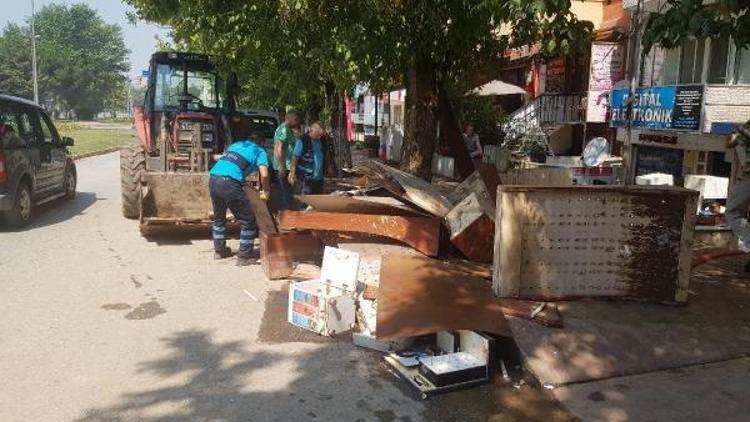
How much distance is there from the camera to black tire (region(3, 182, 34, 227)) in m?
9.47

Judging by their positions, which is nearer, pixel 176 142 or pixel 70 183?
pixel 176 142

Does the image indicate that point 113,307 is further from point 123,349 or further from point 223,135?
point 223,135

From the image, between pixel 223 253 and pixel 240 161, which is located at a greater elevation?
pixel 240 161

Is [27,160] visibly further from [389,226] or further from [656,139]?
[656,139]

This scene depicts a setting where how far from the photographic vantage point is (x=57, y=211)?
1132 cm

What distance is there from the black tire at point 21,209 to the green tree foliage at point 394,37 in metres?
3.56

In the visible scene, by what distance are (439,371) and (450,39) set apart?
5.17m

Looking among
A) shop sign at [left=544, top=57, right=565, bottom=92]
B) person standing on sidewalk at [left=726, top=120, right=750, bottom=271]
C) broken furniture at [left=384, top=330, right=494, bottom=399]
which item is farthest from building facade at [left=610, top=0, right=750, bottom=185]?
broken furniture at [left=384, top=330, right=494, bottom=399]

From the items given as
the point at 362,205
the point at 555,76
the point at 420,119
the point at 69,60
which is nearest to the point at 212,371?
the point at 362,205

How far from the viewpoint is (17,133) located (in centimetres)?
980

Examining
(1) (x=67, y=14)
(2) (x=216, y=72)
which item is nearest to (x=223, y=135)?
(2) (x=216, y=72)

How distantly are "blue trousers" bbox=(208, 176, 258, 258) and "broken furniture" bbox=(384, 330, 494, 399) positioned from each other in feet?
11.3

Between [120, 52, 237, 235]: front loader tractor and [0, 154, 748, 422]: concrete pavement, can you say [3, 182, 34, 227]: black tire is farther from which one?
[0, 154, 748, 422]: concrete pavement

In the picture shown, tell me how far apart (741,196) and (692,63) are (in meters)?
8.31
